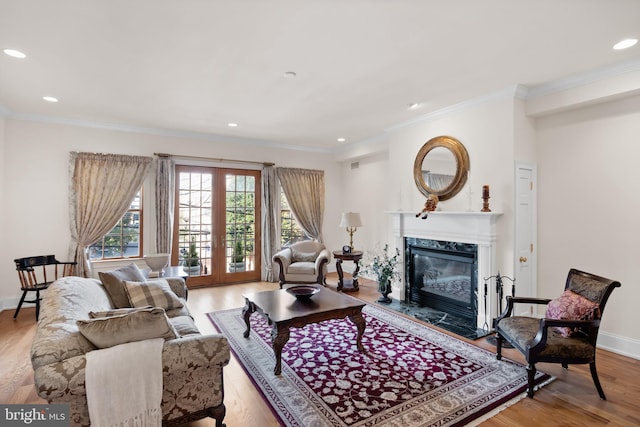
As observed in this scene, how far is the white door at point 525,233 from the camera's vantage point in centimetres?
364

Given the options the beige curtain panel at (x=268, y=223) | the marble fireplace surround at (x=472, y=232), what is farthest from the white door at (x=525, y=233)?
the beige curtain panel at (x=268, y=223)

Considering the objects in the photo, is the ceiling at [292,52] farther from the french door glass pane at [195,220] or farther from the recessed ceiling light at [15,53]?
the french door glass pane at [195,220]

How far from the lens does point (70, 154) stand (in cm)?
478

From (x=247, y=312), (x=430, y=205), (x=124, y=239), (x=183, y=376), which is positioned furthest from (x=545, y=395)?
(x=124, y=239)

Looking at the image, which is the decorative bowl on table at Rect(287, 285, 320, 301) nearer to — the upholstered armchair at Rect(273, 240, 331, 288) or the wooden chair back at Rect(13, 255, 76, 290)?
the upholstered armchair at Rect(273, 240, 331, 288)

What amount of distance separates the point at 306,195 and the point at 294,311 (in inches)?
159

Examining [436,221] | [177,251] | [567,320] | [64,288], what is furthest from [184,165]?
[567,320]

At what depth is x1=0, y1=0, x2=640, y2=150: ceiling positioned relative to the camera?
86.5 inches

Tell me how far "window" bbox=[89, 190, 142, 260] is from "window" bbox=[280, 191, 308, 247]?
8.79ft

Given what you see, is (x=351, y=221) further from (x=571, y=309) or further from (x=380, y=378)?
(x=571, y=309)

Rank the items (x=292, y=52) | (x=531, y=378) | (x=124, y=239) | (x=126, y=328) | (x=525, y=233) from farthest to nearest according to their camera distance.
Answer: (x=124, y=239) → (x=525, y=233) → (x=292, y=52) → (x=531, y=378) → (x=126, y=328)

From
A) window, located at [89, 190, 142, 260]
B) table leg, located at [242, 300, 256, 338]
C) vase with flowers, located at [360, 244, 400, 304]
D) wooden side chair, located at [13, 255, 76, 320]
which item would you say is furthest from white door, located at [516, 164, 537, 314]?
wooden side chair, located at [13, 255, 76, 320]

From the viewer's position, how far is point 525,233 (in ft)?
12.2

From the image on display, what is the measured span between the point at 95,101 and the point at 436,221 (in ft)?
15.9
